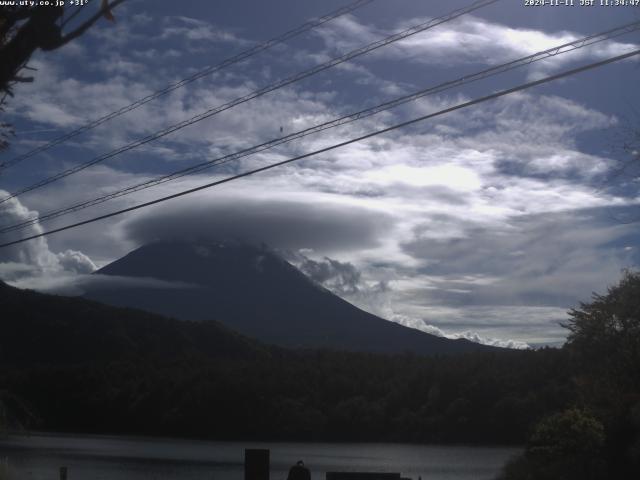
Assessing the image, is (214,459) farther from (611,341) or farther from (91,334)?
(91,334)

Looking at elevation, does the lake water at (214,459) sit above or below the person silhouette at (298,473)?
below

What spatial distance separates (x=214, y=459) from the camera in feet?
204

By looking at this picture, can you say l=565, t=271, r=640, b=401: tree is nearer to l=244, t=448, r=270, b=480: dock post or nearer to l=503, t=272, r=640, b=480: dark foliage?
l=503, t=272, r=640, b=480: dark foliage

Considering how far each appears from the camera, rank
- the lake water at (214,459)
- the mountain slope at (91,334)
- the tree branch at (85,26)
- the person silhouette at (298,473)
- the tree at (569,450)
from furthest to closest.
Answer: the mountain slope at (91,334) < the lake water at (214,459) < the tree at (569,450) < the person silhouette at (298,473) < the tree branch at (85,26)

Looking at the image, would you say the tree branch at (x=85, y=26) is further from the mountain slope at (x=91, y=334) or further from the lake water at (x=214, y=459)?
the mountain slope at (x=91, y=334)

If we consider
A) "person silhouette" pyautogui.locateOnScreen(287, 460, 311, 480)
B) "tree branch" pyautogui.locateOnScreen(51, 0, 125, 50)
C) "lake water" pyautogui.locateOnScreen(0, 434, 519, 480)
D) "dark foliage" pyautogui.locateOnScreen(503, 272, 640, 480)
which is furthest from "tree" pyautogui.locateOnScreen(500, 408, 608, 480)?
"tree branch" pyautogui.locateOnScreen(51, 0, 125, 50)

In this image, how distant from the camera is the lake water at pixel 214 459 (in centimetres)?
4803

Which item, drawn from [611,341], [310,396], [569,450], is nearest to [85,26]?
[569,450]

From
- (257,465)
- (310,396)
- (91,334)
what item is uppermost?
(91,334)

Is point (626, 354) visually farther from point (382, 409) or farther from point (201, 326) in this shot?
point (201, 326)

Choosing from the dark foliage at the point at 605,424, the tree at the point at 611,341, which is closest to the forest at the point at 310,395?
the tree at the point at 611,341

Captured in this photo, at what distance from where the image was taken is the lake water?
1891 inches

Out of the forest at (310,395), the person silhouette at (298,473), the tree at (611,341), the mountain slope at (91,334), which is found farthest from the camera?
the mountain slope at (91,334)

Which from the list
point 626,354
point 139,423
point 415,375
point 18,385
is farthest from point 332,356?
point 626,354
